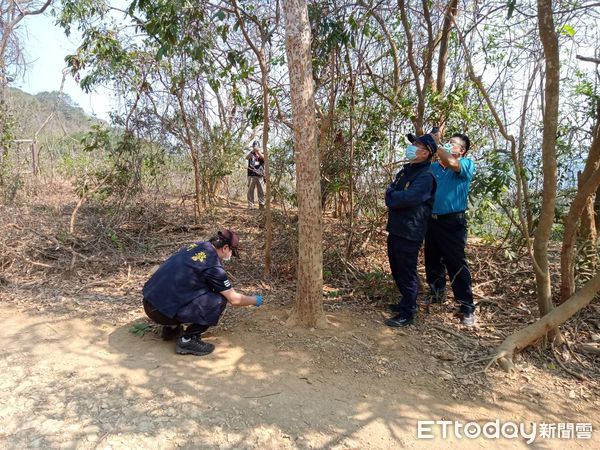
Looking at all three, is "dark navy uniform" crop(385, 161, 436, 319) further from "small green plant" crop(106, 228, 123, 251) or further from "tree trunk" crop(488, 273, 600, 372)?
"small green plant" crop(106, 228, 123, 251)

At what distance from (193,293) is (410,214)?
180cm

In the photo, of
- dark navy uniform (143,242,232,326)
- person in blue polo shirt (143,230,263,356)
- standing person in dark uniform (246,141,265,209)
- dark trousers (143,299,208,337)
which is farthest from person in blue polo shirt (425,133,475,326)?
standing person in dark uniform (246,141,265,209)

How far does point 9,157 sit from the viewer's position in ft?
28.8

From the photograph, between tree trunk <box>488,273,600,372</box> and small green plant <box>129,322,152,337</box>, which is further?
small green plant <box>129,322,152,337</box>

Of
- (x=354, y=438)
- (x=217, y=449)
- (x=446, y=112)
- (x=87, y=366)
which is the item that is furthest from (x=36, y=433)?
(x=446, y=112)

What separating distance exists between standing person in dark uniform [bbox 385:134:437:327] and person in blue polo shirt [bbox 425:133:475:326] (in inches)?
7.3

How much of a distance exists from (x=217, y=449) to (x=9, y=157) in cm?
886

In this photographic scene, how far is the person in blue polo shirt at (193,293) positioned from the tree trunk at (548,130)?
7.34 feet

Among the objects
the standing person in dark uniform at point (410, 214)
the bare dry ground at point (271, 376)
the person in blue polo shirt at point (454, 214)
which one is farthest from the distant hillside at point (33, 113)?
the person in blue polo shirt at point (454, 214)

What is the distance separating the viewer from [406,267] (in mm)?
3539

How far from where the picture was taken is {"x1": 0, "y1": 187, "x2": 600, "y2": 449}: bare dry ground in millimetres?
2441

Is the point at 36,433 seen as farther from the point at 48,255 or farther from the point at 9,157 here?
the point at 9,157

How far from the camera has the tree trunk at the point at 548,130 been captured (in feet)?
9.20

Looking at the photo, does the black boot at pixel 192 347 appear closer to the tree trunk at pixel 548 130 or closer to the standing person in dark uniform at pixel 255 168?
the tree trunk at pixel 548 130
